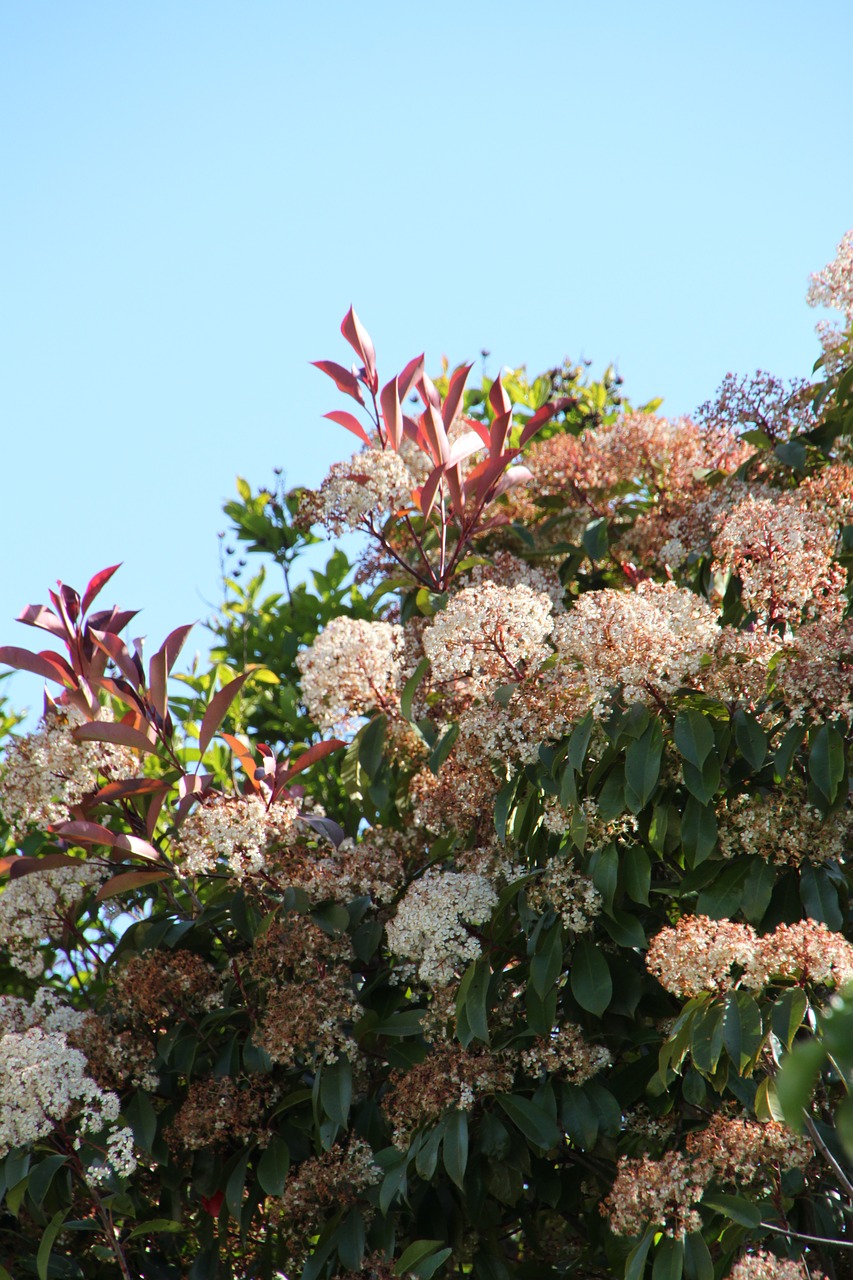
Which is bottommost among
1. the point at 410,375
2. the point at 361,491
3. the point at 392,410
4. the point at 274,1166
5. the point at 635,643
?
the point at 274,1166

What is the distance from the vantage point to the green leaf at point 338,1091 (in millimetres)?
2834

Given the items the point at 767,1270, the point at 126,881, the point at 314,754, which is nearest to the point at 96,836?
the point at 126,881

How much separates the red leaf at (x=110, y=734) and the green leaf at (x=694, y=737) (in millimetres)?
1532

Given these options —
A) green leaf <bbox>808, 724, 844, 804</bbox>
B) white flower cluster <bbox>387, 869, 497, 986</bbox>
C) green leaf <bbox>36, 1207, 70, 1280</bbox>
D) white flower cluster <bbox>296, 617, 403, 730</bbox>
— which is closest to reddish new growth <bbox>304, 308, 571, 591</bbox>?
white flower cluster <bbox>296, 617, 403, 730</bbox>

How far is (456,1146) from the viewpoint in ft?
8.60

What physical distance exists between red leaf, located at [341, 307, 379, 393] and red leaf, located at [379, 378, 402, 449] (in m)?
0.07

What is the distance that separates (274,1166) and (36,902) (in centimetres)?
109

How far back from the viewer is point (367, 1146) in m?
2.91

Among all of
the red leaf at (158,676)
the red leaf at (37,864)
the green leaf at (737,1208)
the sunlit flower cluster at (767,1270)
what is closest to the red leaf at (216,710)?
the red leaf at (158,676)

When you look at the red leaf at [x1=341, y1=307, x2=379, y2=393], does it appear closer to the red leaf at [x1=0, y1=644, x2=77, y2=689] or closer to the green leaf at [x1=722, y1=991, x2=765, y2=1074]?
the red leaf at [x1=0, y1=644, x2=77, y2=689]

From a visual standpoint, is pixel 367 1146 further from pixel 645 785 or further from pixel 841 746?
pixel 841 746

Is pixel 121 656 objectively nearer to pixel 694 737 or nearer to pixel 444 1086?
pixel 444 1086

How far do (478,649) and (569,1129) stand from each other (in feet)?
3.85

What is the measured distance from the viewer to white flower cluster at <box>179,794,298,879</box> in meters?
3.06
